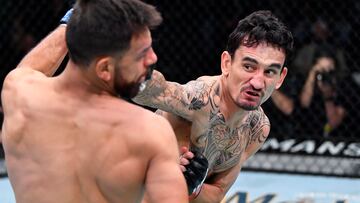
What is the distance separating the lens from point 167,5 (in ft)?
17.1

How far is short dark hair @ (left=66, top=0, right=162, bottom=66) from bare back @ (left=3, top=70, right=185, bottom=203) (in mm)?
119

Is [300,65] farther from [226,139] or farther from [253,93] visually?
[253,93]

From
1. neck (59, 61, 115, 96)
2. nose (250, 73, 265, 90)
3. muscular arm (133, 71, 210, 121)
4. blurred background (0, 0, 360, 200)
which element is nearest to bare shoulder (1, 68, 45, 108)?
neck (59, 61, 115, 96)

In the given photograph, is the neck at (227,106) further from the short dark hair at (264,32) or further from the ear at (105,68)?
the ear at (105,68)

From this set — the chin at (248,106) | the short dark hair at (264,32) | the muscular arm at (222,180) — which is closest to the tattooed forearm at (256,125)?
the muscular arm at (222,180)

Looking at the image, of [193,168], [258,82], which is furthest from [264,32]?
[193,168]

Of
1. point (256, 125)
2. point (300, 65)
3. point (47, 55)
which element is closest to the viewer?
point (47, 55)

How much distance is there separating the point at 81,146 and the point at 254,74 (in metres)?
1.15

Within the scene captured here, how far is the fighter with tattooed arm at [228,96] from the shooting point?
121 inches

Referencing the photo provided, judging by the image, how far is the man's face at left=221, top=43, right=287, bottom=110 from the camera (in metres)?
3.08

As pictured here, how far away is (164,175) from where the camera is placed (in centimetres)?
199

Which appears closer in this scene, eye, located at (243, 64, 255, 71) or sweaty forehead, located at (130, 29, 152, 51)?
sweaty forehead, located at (130, 29, 152, 51)

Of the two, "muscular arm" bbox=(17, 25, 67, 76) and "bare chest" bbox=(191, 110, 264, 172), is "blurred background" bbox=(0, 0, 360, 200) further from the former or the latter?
"muscular arm" bbox=(17, 25, 67, 76)

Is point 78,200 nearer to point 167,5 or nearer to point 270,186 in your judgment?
point 270,186
